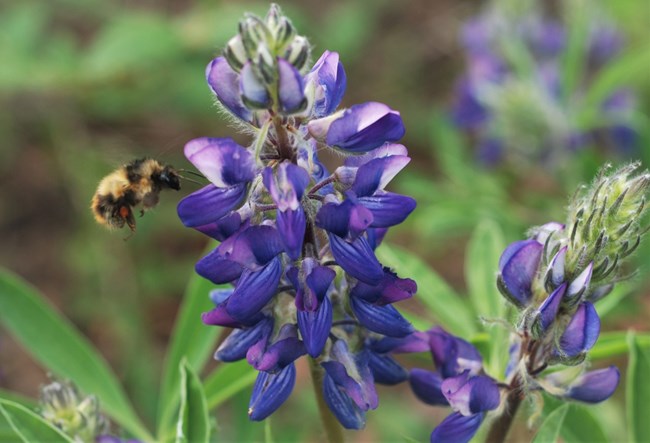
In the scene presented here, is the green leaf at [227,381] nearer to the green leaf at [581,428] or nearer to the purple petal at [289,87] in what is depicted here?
the green leaf at [581,428]

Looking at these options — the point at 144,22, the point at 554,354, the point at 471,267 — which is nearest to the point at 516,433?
the point at 471,267

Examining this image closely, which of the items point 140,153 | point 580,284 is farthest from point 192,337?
point 140,153

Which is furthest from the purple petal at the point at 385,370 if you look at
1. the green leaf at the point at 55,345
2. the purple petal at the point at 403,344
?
the green leaf at the point at 55,345

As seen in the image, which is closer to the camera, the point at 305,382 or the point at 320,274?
the point at 320,274

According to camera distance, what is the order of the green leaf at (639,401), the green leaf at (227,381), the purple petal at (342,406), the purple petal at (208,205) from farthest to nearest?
the green leaf at (227,381) < the green leaf at (639,401) < the purple petal at (342,406) < the purple petal at (208,205)

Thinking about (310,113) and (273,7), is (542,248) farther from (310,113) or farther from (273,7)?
(273,7)
